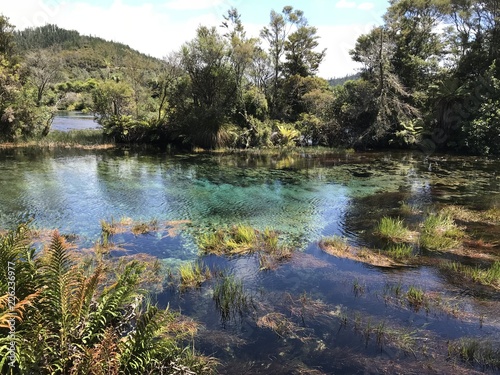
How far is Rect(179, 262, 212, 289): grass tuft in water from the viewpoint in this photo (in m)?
7.68

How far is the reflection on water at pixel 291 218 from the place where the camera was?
581 centimetres

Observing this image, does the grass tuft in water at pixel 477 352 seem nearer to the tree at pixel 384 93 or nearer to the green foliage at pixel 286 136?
the tree at pixel 384 93

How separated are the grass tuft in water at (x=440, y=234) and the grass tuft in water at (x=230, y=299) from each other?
18.7 ft

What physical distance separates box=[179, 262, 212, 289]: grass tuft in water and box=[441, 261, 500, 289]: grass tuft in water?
226 inches

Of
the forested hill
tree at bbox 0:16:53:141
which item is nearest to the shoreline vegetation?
tree at bbox 0:16:53:141

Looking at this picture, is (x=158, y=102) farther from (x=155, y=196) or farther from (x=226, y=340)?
(x=226, y=340)

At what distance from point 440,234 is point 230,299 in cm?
695

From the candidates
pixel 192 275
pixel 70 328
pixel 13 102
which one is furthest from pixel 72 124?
pixel 70 328

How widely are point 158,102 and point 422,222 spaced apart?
28010 millimetres

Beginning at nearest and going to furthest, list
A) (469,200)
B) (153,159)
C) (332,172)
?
1. (469,200)
2. (332,172)
3. (153,159)

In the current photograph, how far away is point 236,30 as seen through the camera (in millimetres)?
31188

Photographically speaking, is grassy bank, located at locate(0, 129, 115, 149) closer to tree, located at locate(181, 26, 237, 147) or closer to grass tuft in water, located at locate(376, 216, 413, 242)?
tree, located at locate(181, 26, 237, 147)

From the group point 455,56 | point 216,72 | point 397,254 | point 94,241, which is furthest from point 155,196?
point 455,56

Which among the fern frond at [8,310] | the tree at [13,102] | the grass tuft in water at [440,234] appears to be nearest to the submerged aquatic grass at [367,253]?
the grass tuft in water at [440,234]
